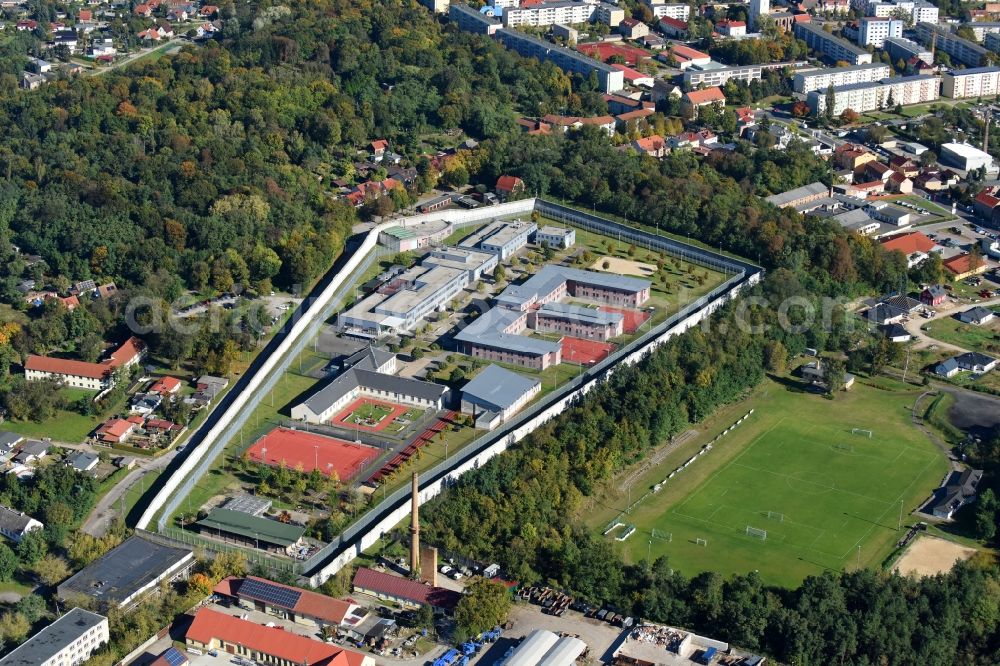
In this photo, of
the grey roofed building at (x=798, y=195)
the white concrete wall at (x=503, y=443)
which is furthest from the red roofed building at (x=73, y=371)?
the grey roofed building at (x=798, y=195)

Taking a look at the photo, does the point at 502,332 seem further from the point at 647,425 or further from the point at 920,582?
the point at 920,582

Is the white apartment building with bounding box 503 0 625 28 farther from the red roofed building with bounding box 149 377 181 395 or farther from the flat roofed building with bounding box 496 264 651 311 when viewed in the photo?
the red roofed building with bounding box 149 377 181 395

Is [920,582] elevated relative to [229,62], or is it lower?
lower

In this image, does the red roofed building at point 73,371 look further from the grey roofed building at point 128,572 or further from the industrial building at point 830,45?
the industrial building at point 830,45

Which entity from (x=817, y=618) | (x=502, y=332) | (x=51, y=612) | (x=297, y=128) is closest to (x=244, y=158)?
(x=297, y=128)

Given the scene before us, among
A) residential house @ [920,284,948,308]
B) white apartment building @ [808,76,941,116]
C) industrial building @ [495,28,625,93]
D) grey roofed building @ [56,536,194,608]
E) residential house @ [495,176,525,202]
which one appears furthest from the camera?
industrial building @ [495,28,625,93]

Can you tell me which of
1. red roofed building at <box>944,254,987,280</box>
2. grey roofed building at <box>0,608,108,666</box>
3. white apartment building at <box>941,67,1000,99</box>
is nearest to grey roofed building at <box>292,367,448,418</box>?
grey roofed building at <box>0,608,108,666</box>
